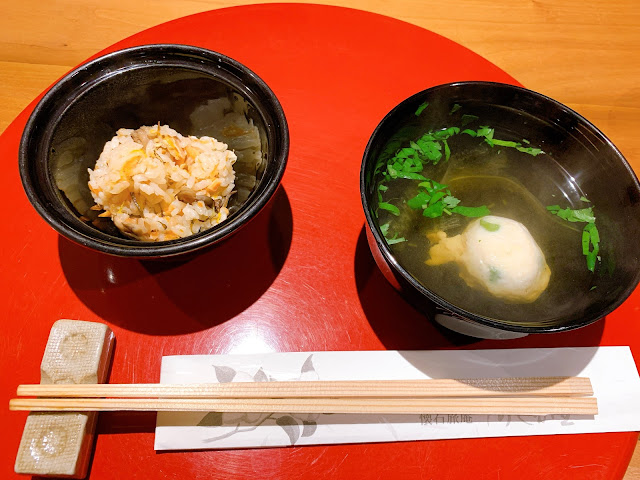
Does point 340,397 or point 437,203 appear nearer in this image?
point 340,397

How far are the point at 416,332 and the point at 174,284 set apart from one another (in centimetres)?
75

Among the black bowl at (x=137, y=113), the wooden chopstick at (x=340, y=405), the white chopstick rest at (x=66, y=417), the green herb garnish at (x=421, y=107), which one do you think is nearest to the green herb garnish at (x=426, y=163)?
the green herb garnish at (x=421, y=107)

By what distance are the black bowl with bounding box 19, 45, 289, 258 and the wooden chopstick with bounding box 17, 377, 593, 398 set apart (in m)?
0.35

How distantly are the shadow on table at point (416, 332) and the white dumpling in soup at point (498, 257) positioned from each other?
0.54 ft

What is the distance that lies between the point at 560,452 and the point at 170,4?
2.36 m

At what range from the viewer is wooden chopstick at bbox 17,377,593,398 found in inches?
43.2

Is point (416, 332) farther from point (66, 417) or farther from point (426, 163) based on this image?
point (66, 417)

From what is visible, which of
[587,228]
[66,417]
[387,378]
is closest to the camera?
[66,417]

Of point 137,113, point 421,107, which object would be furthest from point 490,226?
point 137,113

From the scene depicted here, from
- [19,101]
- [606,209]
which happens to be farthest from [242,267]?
[19,101]

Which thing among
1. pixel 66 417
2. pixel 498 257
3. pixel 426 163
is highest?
pixel 426 163

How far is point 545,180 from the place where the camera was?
1.44 metres

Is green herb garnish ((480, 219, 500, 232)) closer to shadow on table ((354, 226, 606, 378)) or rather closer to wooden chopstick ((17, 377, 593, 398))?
shadow on table ((354, 226, 606, 378))

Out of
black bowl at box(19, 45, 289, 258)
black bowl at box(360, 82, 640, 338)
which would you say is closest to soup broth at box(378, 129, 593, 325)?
black bowl at box(360, 82, 640, 338)
